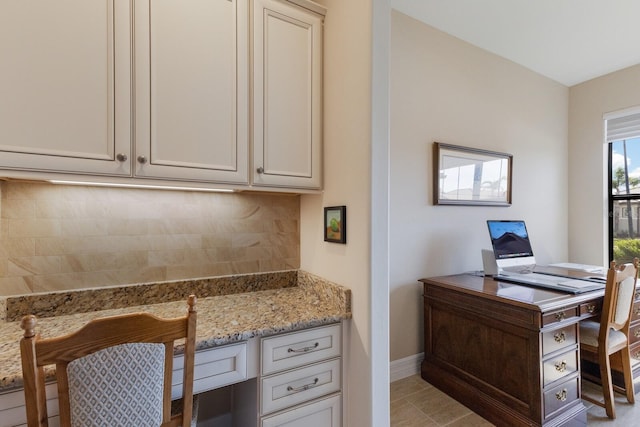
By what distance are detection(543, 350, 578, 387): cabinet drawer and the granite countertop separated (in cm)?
126

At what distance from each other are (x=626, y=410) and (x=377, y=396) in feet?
6.39

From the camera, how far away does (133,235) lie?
4.71 ft

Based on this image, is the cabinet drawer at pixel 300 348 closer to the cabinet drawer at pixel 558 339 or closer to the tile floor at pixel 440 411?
the tile floor at pixel 440 411

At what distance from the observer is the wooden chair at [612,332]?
1.84 m

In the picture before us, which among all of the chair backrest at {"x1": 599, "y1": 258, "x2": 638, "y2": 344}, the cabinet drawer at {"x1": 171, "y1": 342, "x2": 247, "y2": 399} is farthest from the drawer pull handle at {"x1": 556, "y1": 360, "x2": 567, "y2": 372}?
the cabinet drawer at {"x1": 171, "y1": 342, "x2": 247, "y2": 399}

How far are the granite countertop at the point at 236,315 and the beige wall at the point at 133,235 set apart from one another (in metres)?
0.14

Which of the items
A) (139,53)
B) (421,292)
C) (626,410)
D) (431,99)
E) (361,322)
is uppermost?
(431,99)

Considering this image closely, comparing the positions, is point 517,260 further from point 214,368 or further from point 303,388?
point 214,368

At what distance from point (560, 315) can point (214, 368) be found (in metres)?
1.90

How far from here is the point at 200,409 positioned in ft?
5.14

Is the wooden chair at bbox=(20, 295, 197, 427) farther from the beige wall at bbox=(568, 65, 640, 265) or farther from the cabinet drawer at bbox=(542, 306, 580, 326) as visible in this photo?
the beige wall at bbox=(568, 65, 640, 265)

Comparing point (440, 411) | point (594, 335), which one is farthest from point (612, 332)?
point (440, 411)

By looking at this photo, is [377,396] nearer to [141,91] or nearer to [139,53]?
[141,91]

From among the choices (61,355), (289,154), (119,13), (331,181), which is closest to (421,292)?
(331,181)
